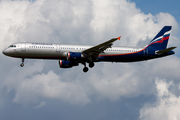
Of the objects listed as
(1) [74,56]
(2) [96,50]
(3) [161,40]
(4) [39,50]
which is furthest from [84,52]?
(3) [161,40]

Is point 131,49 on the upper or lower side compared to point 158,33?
lower

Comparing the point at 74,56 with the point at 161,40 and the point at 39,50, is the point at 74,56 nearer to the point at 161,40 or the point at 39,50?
the point at 39,50

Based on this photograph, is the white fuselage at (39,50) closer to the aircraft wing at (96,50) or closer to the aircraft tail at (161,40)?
the aircraft wing at (96,50)

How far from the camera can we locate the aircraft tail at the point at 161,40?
58.2 meters

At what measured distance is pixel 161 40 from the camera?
193ft

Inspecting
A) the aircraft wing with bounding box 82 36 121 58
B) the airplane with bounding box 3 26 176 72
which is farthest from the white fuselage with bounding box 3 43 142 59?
the aircraft wing with bounding box 82 36 121 58

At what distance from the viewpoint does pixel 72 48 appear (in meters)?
51.7

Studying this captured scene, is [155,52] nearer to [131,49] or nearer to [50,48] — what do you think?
[131,49]

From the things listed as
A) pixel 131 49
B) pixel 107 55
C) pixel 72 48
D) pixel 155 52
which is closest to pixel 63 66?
pixel 72 48

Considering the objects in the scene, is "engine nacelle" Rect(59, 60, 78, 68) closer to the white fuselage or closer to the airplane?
the airplane

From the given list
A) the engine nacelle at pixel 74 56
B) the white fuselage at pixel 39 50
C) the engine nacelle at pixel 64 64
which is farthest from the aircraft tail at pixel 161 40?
the white fuselage at pixel 39 50

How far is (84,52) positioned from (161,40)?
61.9 ft

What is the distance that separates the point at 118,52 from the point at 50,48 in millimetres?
13678

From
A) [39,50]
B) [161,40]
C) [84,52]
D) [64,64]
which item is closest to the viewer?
[39,50]
